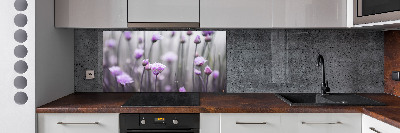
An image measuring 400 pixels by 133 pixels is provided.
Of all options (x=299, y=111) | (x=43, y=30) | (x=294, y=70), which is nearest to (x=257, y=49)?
(x=294, y=70)

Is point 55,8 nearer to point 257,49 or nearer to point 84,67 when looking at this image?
point 84,67

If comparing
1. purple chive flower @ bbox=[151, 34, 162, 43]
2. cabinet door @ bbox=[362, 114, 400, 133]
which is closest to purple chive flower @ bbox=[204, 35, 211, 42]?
purple chive flower @ bbox=[151, 34, 162, 43]

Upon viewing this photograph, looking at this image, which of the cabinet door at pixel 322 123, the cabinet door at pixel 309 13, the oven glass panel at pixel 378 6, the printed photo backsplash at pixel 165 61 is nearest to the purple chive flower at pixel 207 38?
the printed photo backsplash at pixel 165 61

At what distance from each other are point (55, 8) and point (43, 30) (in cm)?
24

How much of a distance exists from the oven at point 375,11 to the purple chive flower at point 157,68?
138 centimetres

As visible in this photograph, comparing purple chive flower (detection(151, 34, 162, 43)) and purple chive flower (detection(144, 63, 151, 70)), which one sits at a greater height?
purple chive flower (detection(151, 34, 162, 43))

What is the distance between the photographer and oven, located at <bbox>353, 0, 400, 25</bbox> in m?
2.14

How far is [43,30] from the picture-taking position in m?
2.41
